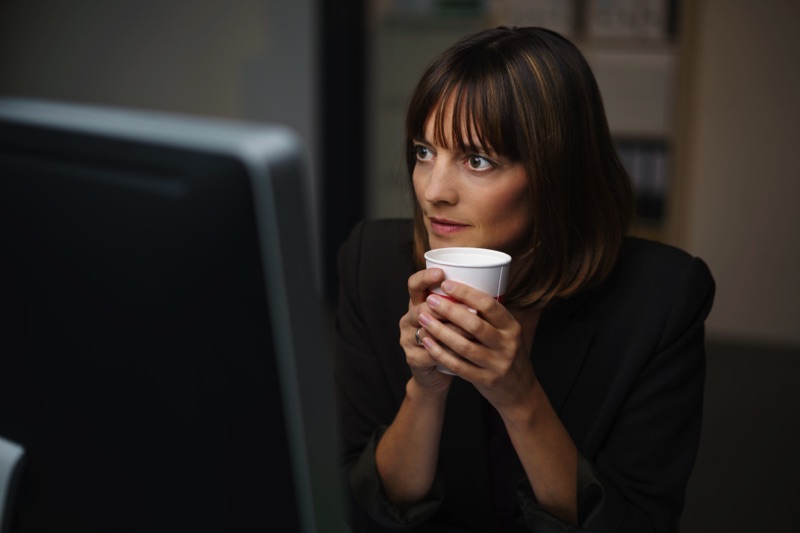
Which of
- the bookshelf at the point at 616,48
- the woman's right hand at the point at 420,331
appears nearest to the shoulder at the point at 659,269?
the woman's right hand at the point at 420,331

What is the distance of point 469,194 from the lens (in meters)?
1.08

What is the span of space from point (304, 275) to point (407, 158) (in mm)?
810

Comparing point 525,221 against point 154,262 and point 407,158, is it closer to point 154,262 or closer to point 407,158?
point 407,158

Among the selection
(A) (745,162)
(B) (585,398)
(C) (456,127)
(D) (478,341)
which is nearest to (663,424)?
(B) (585,398)

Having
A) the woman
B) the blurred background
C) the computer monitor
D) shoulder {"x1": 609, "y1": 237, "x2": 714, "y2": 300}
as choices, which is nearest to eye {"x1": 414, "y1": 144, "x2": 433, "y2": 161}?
the woman

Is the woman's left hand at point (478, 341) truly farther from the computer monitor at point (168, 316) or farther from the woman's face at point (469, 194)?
A: the computer monitor at point (168, 316)

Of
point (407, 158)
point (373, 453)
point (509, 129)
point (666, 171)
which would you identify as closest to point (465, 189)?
point (509, 129)

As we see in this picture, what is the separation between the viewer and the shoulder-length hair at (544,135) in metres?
1.07

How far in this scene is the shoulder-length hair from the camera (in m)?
1.07

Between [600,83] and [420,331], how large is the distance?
11.4 feet

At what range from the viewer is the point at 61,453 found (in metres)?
0.58

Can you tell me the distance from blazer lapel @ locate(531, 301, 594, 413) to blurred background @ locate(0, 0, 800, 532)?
2688 mm

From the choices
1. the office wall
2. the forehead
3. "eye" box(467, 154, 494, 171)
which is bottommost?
the office wall

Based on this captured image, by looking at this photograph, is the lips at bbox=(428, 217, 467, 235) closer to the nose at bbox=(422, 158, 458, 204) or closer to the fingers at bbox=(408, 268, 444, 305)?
the nose at bbox=(422, 158, 458, 204)
